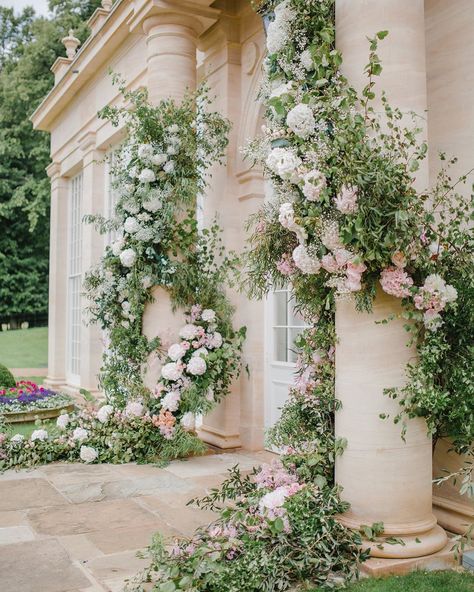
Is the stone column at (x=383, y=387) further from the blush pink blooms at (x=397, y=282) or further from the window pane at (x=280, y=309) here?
the window pane at (x=280, y=309)

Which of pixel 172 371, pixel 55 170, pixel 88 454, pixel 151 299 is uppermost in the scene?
pixel 55 170

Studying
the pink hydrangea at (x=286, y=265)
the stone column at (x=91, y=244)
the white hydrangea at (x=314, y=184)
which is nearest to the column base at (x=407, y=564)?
the pink hydrangea at (x=286, y=265)

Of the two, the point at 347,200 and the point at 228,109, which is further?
the point at 228,109

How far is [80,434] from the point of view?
674 cm

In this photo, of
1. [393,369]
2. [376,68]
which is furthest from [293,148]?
[393,369]

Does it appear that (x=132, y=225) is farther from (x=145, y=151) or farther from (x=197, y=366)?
(x=197, y=366)

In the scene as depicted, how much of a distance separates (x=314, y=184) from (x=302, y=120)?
417mm

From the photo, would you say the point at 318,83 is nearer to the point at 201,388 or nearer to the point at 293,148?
the point at 293,148

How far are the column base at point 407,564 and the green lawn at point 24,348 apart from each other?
66.3ft

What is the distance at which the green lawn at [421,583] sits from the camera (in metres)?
3.21

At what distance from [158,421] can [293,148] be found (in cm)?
366

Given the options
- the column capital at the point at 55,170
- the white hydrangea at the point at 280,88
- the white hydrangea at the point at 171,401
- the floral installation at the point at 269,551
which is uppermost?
the column capital at the point at 55,170

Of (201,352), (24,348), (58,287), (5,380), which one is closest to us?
(201,352)

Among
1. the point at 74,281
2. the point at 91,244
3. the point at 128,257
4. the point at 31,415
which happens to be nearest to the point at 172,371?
the point at 128,257
